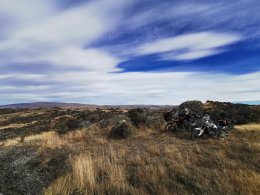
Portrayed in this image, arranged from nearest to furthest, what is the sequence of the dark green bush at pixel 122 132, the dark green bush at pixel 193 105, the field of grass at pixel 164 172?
the field of grass at pixel 164 172
the dark green bush at pixel 122 132
the dark green bush at pixel 193 105

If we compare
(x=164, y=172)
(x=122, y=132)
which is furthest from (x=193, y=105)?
(x=164, y=172)

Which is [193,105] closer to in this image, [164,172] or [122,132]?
[122,132]

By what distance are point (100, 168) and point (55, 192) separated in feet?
7.12

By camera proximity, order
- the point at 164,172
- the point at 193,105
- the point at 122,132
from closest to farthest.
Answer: the point at 164,172 < the point at 122,132 < the point at 193,105

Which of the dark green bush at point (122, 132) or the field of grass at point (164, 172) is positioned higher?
the dark green bush at point (122, 132)

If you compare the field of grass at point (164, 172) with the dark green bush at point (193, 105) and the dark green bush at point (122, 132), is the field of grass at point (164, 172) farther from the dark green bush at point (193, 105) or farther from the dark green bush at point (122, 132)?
the dark green bush at point (193, 105)

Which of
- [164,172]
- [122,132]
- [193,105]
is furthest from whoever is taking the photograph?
[193,105]

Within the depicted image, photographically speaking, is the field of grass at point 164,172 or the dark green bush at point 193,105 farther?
the dark green bush at point 193,105

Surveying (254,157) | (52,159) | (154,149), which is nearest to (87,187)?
(52,159)

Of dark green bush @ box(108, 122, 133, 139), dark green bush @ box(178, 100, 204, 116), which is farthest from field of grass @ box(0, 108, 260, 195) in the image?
dark green bush @ box(178, 100, 204, 116)

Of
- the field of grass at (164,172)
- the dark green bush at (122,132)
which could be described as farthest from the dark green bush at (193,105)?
the field of grass at (164,172)

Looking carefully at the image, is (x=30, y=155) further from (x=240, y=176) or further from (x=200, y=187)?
(x=240, y=176)

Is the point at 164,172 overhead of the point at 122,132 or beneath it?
beneath

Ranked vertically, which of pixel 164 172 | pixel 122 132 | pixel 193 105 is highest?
pixel 193 105
